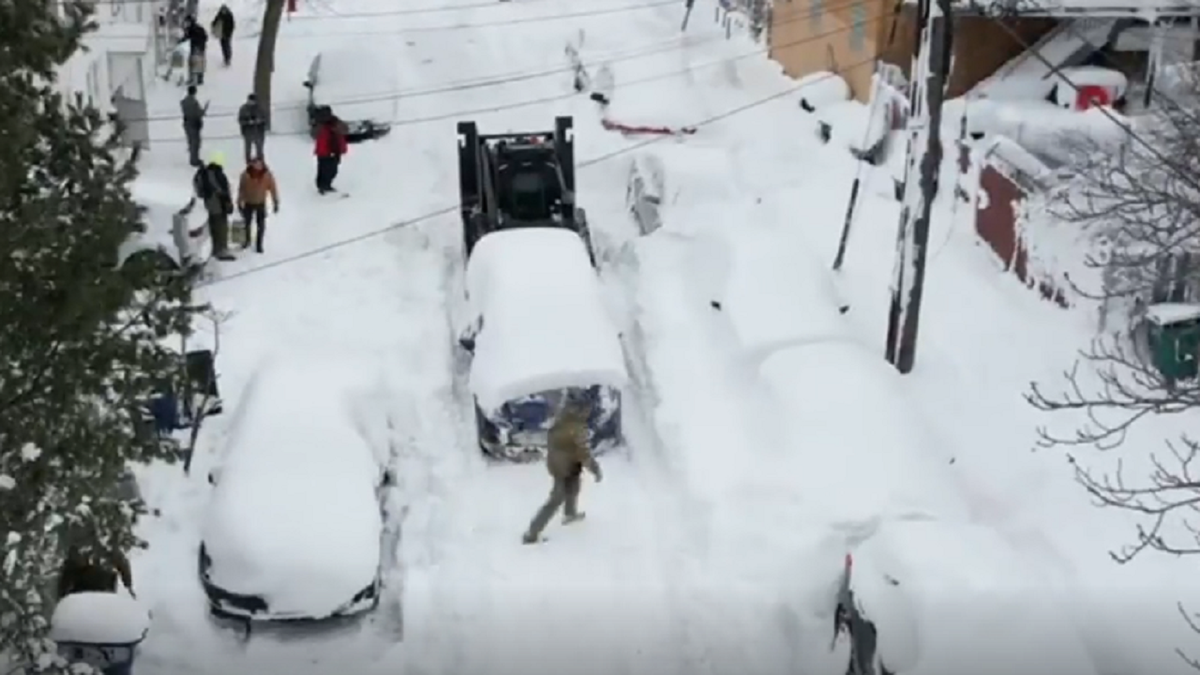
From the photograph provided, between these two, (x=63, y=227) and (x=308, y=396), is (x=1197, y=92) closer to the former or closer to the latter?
(x=308, y=396)

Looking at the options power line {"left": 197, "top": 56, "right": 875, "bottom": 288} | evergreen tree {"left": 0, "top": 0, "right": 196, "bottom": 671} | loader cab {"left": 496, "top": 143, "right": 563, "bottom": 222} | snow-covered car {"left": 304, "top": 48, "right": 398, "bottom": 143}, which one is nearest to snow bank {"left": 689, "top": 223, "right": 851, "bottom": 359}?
loader cab {"left": 496, "top": 143, "right": 563, "bottom": 222}

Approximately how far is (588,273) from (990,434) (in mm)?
4237

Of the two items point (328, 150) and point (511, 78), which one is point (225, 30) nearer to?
point (511, 78)

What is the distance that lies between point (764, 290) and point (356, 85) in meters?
13.1

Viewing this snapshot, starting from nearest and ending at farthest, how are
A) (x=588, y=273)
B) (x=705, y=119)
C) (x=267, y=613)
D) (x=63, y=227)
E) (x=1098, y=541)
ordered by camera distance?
(x=63, y=227) < (x=267, y=613) < (x=1098, y=541) < (x=588, y=273) < (x=705, y=119)

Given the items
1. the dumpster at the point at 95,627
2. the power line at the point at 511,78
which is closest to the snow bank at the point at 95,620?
the dumpster at the point at 95,627

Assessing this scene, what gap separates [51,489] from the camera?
9258 mm

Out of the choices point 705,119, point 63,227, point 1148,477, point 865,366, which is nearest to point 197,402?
point 865,366

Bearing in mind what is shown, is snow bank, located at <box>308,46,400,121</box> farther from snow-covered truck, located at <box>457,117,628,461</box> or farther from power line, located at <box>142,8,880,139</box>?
snow-covered truck, located at <box>457,117,628,461</box>

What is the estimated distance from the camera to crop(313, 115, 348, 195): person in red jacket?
2441cm

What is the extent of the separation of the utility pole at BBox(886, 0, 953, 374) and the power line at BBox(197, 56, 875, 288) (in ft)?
25.4

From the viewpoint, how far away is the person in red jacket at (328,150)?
2441 cm

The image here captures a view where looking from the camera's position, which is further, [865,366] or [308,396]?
[865,366]

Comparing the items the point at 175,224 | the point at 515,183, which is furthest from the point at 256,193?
the point at 515,183
